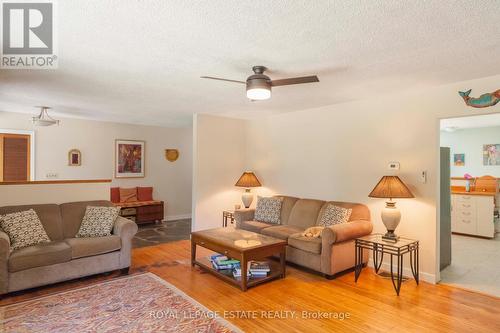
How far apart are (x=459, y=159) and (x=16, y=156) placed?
9.43 m

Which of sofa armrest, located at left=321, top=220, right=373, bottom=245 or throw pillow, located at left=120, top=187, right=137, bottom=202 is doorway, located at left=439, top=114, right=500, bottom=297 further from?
throw pillow, located at left=120, top=187, right=137, bottom=202

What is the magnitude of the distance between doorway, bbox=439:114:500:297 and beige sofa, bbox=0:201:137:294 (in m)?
4.03

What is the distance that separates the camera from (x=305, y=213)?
461cm

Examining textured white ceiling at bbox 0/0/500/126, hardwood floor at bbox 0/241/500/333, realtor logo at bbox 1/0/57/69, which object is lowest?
hardwood floor at bbox 0/241/500/333

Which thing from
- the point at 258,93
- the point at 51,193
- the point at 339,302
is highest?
the point at 258,93

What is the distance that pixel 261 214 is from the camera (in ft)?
16.5

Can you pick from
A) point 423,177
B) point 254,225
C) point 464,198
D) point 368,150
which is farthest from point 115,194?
point 464,198

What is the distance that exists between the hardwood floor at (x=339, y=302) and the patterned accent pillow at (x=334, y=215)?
71 cm

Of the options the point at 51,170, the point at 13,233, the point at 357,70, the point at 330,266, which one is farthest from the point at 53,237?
the point at 357,70

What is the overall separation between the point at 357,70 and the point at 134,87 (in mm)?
2631

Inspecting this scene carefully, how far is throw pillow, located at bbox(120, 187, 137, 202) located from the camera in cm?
668

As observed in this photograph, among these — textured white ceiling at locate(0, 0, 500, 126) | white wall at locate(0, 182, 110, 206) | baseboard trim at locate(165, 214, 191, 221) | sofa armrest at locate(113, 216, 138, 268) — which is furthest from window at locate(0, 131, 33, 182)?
sofa armrest at locate(113, 216, 138, 268)

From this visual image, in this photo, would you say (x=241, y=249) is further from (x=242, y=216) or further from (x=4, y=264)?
(x=4, y=264)

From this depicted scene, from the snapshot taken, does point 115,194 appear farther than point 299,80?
Yes
